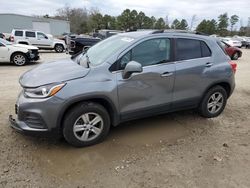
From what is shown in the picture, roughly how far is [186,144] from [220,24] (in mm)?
61854

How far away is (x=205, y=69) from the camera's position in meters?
4.55

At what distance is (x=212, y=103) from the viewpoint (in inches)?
195

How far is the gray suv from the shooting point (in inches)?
134

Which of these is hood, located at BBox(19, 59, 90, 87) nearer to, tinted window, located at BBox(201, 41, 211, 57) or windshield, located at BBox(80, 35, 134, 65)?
windshield, located at BBox(80, 35, 134, 65)

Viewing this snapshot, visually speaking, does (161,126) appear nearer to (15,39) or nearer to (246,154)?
(246,154)

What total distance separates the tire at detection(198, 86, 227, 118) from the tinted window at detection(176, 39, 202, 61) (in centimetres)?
80

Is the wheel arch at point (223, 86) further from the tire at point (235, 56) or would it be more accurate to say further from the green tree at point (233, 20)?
the green tree at point (233, 20)

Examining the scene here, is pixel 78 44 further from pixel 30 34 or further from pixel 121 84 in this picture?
pixel 121 84

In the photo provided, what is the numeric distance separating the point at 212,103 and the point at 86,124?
2696 mm

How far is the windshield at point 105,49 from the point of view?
13.0 ft

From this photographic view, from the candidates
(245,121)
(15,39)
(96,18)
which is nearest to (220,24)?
(96,18)

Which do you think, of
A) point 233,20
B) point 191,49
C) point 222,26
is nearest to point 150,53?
point 191,49

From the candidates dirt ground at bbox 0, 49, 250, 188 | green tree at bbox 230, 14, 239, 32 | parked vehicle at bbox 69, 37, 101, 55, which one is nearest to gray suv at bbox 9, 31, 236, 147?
dirt ground at bbox 0, 49, 250, 188

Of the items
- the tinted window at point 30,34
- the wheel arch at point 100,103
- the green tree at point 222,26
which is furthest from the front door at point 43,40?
the green tree at point 222,26
